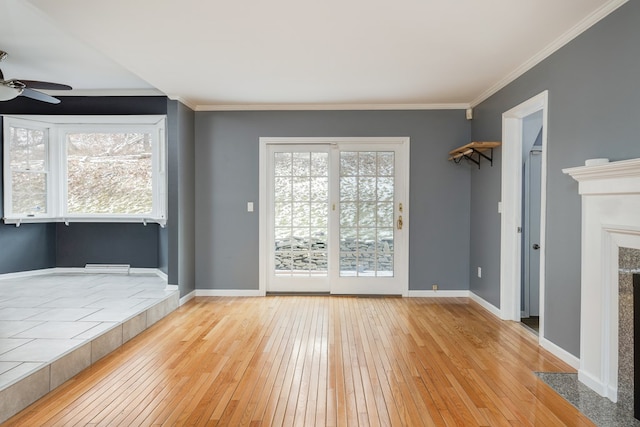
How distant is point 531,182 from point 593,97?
5.16 ft

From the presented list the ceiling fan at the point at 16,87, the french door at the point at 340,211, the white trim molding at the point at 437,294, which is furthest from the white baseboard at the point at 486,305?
the ceiling fan at the point at 16,87

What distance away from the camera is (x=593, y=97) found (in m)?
2.52

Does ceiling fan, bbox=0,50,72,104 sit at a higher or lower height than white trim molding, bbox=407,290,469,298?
higher

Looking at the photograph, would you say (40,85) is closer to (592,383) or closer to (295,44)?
(295,44)

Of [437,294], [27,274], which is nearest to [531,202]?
[437,294]

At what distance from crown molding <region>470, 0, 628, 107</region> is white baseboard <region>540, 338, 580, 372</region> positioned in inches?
93.7

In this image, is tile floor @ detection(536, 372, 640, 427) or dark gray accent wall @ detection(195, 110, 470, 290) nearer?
tile floor @ detection(536, 372, 640, 427)

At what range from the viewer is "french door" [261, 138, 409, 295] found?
4.86 m

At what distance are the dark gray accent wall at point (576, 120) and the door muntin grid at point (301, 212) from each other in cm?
242

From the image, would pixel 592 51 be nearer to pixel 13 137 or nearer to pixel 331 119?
pixel 331 119

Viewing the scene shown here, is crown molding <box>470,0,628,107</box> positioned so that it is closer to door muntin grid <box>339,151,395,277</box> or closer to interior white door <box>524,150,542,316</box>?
interior white door <box>524,150,542,316</box>

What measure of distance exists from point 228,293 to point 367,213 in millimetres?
2147

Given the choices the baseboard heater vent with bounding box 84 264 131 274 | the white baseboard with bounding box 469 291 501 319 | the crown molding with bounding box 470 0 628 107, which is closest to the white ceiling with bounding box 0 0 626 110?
the crown molding with bounding box 470 0 628 107

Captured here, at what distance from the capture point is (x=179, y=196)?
4418 millimetres
